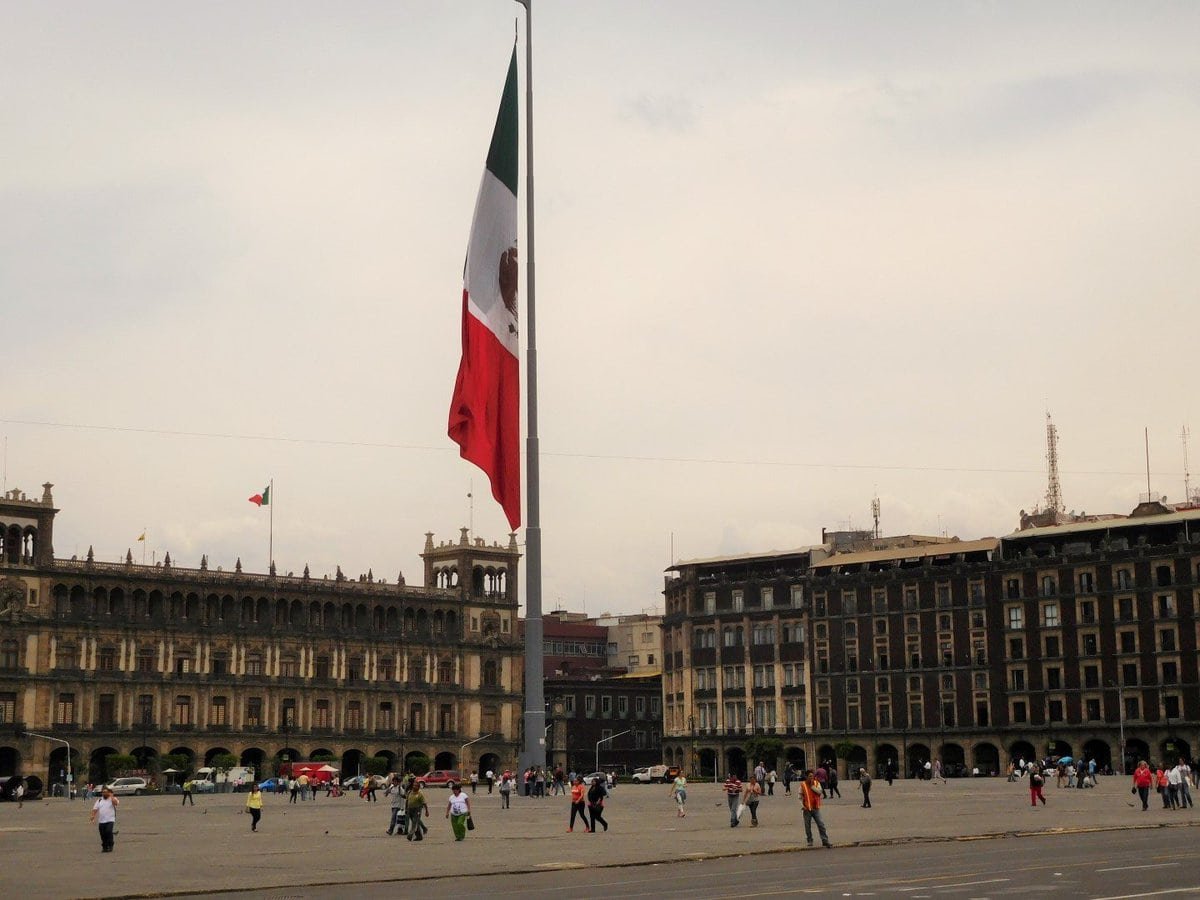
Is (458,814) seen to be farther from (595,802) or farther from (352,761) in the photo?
(352,761)

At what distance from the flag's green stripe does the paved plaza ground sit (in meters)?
16.7

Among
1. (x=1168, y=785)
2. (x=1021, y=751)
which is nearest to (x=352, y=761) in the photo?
(x=1021, y=751)

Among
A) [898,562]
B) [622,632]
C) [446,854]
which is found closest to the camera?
[446,854]

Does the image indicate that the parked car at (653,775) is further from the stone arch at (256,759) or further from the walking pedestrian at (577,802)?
the walking pedestrian at (577,802)

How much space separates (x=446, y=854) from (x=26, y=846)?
11887 millimetres

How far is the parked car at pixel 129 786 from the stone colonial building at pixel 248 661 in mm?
8892

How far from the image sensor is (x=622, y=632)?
17425 cm

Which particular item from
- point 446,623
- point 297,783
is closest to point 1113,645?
point 446,623

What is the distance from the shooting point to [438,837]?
4706 centimetres

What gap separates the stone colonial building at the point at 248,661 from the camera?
11450cm

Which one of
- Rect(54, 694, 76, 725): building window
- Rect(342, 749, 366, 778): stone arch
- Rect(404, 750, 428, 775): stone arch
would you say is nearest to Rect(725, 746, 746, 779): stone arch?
Rect(404, 750, 428, 775): stone arch

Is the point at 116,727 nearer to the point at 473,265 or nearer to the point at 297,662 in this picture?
the point at 297,662

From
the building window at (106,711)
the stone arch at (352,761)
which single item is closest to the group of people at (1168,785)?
the building window at (106,711)

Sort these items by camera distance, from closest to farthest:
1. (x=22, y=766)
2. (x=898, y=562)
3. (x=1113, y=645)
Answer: (x=22, y=766), (x=1113, y=645), (x=898, y=562)
